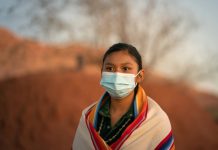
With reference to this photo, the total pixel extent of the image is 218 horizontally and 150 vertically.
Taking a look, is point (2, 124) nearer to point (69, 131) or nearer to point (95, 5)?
point (69, 131)

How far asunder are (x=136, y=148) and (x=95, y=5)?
8.88 meters

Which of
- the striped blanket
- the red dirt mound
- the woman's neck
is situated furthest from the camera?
the red dirt mound

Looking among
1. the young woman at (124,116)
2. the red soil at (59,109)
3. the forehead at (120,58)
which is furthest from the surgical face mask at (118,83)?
the red soil at (59,109)

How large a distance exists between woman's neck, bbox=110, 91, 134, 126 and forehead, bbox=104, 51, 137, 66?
0.93 feet

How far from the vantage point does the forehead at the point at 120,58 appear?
2840mm

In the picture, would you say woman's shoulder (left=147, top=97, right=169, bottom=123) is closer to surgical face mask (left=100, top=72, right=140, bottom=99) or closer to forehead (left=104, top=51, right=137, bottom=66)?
surgical face mask (left=100, top=72, right=140, bottom=99)

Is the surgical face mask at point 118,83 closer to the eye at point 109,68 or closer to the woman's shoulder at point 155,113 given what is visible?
the eye at point 109,68

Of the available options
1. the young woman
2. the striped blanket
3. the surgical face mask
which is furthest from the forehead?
the striped blanket

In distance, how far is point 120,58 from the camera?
2.84m

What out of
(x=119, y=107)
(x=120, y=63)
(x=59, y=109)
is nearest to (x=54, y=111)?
(x=59, y=109)

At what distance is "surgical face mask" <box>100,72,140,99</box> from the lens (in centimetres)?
293

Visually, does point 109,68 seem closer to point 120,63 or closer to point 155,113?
point 120,63

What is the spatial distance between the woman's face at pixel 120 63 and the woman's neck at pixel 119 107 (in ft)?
0.66

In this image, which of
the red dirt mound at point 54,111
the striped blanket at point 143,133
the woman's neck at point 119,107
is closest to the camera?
the striped blanket at point 143,133
